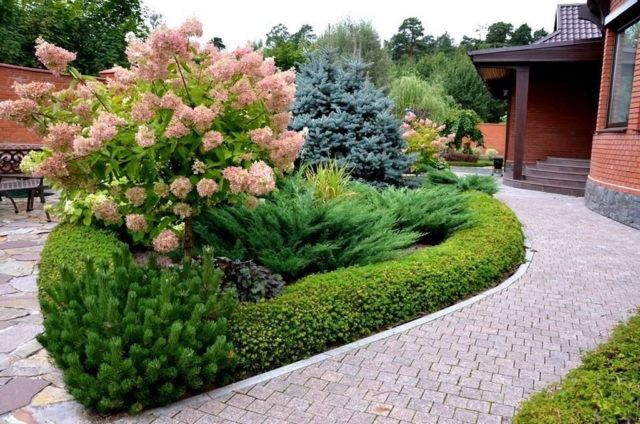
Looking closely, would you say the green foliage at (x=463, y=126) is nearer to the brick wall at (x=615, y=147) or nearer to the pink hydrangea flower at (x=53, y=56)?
the brick wall at (x=615, y=147)

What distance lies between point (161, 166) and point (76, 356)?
1.35 metres

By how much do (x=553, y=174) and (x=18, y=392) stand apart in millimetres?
13706

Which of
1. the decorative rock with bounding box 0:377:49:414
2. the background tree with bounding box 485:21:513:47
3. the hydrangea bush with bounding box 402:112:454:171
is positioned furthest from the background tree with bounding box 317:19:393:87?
the decorative rock with bounding box 0:377:49:414

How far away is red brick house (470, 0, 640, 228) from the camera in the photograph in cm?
868

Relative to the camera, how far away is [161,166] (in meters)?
3.42

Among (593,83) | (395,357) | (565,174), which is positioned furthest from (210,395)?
(593,83)

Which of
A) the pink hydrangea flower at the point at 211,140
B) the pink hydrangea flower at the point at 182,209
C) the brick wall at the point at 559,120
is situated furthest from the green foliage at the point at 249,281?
the brick wall at the point at 559,120

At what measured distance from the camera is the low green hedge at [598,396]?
2.05 metres

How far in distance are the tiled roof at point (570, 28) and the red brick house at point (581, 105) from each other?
3 cm

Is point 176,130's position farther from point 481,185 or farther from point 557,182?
point 557,182

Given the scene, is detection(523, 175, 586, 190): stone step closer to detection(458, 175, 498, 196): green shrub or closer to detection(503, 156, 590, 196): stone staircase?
detection(503, 156, 590, 196): stone staircase

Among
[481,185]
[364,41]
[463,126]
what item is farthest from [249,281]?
[364,41]

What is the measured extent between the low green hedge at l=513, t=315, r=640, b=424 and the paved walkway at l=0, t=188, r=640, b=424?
49 centimetres

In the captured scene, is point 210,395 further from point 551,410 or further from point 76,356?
point 551,410
